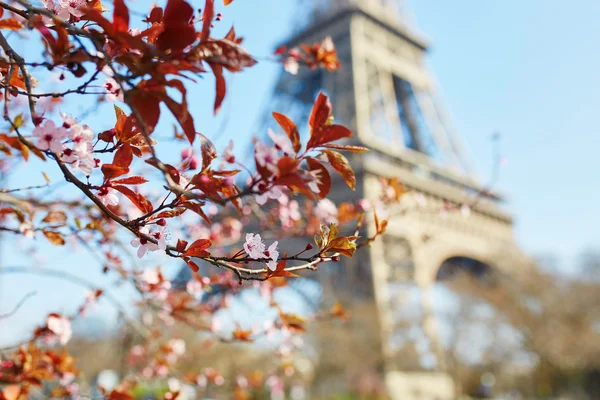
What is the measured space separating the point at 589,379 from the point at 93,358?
89.4 ft

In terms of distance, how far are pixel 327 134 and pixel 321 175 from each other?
0.10 metres

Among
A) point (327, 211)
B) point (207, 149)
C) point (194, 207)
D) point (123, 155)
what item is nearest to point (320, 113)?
point (207, 149)

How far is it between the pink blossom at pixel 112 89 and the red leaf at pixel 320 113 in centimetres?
54

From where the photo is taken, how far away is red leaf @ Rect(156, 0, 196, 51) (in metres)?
0.85

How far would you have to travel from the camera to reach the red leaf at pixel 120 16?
2.71 feet

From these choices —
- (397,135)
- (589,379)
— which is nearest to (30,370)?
(397,135)

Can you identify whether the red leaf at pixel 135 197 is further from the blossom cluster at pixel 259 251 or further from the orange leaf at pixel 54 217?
the orange leaf at pixel 54 217

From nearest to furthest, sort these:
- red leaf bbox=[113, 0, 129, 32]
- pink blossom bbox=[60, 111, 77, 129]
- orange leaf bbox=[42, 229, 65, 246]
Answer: red leaf bbox=[113, 0, 129, 32]
pink blossom bbox=[60, 111, 77, 129]
orange leaf bbox=[42, 229, 65, 246]

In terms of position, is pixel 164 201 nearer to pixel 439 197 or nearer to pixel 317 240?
pixel 317 240

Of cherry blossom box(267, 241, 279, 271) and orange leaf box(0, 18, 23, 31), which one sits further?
orange leaf box(0, 18, 23, 31)

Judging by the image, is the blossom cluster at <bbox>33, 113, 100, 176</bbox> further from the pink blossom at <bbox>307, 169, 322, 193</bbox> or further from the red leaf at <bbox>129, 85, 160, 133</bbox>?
the pink blossom at <bbox>307, 169, 322, 193</bbox>

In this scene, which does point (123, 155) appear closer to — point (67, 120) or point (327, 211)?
point (67, 120)

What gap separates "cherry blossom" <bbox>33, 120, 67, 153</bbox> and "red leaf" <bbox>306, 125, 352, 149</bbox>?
1.74ft

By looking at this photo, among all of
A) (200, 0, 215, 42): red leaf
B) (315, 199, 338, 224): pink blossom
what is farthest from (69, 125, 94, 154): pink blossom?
(315, 199, 338, 224): pink blossom
